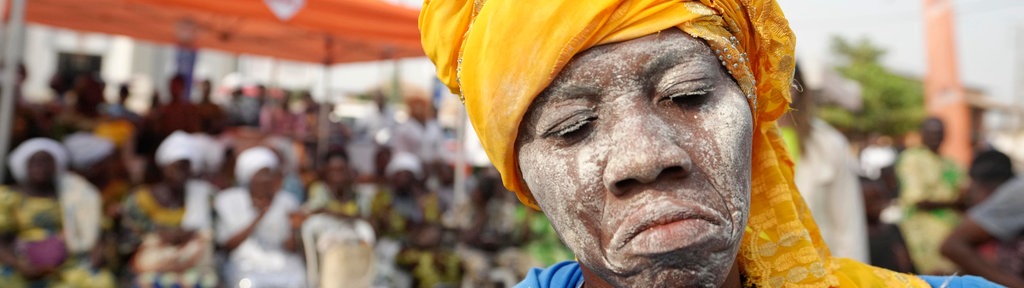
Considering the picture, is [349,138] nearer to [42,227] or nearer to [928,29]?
[42,227]

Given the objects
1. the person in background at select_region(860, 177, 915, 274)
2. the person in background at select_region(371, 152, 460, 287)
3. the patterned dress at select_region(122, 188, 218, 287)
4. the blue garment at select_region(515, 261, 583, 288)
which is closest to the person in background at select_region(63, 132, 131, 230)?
the patterned dress at select_region(122, 188, 218, 287)

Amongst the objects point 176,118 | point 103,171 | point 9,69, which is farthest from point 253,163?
point 176,118

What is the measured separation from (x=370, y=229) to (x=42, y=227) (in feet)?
7.03

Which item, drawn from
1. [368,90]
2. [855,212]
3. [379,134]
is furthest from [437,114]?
[368,90]

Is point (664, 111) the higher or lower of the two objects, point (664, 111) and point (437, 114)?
the higher

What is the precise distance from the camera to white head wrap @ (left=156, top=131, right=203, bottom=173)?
6.21 metres

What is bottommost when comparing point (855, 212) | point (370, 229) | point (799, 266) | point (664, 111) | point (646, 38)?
point (370, 229)

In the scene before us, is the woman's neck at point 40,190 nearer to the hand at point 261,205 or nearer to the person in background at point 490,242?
the hand at point 261,205

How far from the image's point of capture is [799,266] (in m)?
1.52

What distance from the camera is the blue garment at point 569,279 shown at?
1609 millimetres

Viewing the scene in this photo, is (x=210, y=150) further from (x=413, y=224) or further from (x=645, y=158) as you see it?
(x=645, y=158)

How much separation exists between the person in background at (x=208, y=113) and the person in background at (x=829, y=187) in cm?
612

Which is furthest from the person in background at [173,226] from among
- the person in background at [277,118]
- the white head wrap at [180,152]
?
the person in background at [277,118]

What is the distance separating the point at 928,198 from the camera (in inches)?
233
